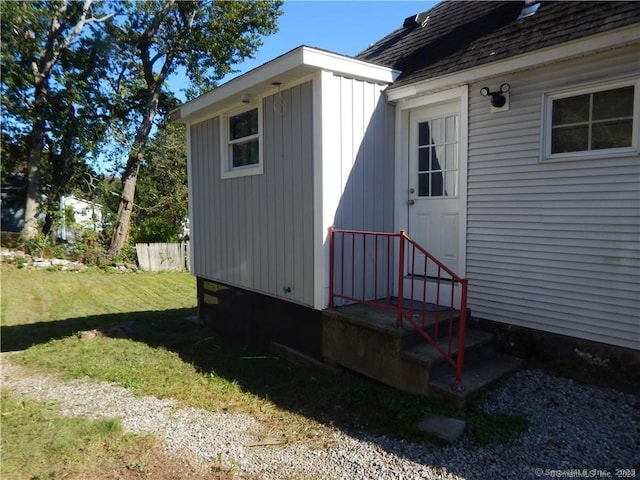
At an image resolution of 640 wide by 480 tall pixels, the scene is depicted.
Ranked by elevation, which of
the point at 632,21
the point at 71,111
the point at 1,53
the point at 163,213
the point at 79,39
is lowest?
the point at 163,213

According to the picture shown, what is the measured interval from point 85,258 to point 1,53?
7.55 m

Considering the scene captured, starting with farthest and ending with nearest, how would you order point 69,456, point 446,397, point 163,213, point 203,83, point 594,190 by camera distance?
point 203,83 → point 163,213 → point 594,190 → point 446,397 → point 69,456

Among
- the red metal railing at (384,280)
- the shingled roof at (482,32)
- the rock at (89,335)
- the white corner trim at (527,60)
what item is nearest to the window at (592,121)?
the white corner trim at (527,60)

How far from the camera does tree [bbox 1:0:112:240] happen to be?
14.8 meters

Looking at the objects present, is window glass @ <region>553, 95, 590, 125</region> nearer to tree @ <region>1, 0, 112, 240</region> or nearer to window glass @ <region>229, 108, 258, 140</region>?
window glass @ <region>229, 108, 258, 140</region>

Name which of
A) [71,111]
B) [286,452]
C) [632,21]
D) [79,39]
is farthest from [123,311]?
[79,39]

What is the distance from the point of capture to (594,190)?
3.47 meters

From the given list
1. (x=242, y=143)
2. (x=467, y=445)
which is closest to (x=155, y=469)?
(x=467, y=445)

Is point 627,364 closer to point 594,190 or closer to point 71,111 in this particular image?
point 594,190

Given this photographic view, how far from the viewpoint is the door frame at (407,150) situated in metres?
4.30

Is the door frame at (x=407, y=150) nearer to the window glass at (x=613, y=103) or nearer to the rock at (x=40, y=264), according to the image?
the window glass at (x=613, y=103)

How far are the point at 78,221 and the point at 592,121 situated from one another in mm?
17852

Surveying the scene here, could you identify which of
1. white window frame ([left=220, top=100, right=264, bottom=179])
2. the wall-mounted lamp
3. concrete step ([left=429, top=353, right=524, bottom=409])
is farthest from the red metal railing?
white window frame ([left=220, top=100, right=264, bottom=179])

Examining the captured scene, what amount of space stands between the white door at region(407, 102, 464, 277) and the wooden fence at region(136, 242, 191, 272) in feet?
39.0
